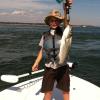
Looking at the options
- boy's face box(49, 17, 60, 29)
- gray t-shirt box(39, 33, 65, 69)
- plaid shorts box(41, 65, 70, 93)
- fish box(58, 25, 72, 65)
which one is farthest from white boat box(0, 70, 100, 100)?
boy's face box(49, 17, 60, 29)

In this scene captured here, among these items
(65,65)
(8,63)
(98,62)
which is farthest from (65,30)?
(98,62)

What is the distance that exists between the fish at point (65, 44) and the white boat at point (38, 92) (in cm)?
146

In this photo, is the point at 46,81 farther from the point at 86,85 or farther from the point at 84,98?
the point at 86,85

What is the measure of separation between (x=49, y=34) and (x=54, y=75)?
30.1 inches

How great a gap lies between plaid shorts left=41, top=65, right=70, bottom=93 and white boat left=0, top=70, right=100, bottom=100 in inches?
37.4

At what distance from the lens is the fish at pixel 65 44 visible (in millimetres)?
5066

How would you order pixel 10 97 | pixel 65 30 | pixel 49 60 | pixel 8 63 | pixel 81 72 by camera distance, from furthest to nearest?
pixel 8 63
pixel 81 72
pixel 10 97
pixel 49 60
pixel 65 30

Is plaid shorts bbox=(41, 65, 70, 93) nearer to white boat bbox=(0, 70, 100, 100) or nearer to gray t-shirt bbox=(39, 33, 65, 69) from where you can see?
gray t-shirt bbox=(39, 33, 65, 69)

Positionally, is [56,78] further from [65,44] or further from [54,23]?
[54,23]

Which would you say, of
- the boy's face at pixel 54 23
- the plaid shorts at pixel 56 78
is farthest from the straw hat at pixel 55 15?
the plaid shorts at pixel 56 78

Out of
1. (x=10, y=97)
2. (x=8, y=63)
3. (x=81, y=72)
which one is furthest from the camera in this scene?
(x=8, y=63)

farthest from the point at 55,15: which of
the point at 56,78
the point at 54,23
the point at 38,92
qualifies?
the point at 38,92

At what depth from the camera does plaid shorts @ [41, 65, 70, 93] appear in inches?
214

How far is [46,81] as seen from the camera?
547 centimetres
